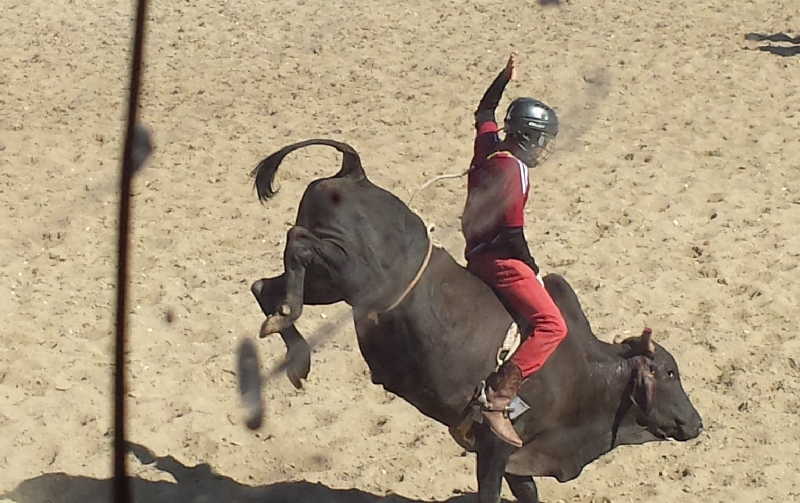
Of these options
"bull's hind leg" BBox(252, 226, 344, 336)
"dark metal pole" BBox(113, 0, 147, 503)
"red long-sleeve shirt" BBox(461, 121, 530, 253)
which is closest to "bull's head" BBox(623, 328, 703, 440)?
"red long-sleeve shirt" BBox(461, 121, 530, 253)

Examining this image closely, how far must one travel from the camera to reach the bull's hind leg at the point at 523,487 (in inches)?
226

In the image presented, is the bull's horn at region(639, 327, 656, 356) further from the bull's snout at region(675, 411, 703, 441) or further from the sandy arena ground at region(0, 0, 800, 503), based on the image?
the sandy arena ground at region(0, 0, 800, 503)

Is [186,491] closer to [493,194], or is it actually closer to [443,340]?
[443,340]

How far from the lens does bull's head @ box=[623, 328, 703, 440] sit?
5543mm

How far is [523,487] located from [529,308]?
1.11 m

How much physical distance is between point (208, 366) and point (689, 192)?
4.49 metres

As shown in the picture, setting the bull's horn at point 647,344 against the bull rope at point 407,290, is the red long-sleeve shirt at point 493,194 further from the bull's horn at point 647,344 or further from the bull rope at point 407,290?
the bull's horn at point 647,344

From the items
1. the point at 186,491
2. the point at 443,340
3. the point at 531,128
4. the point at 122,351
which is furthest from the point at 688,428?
the point at 122,351

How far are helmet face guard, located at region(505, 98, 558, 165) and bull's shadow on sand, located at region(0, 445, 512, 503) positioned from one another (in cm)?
199

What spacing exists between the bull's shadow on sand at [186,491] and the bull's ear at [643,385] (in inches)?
41.9

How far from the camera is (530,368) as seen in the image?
507 centimetres

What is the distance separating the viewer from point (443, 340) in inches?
200

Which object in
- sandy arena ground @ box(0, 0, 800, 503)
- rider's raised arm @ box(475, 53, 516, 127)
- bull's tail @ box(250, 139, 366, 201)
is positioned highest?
rider's raised arm @ box(475, 53, 516, 127)

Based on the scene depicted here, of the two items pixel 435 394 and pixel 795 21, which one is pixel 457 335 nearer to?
pixel 435 394
